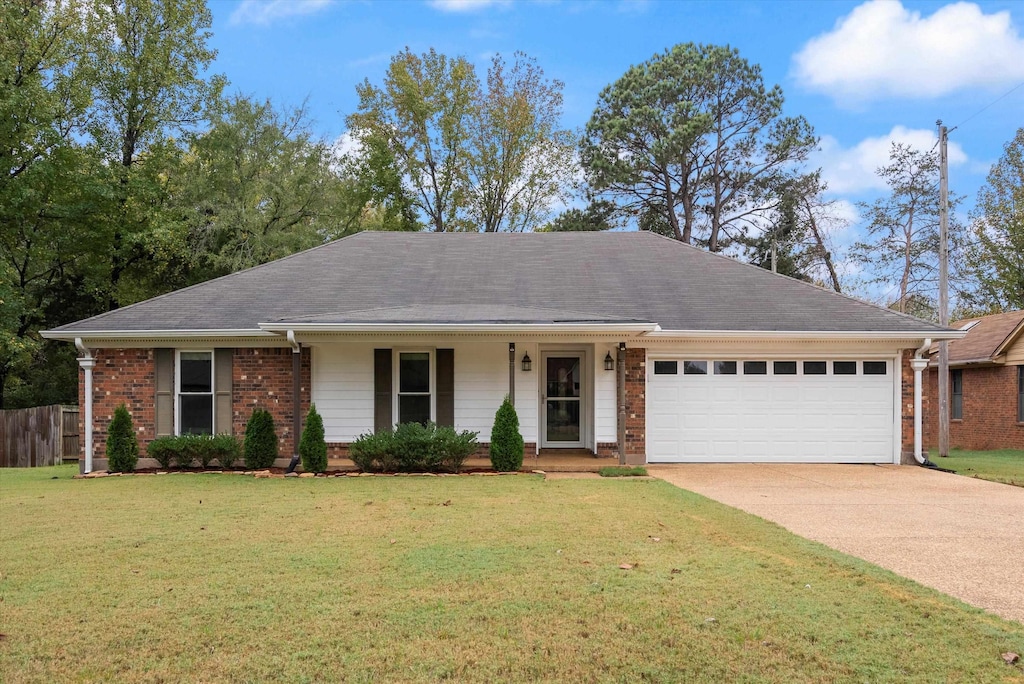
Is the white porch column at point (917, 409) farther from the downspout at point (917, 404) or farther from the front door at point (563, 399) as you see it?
the front door at point (563, 399)

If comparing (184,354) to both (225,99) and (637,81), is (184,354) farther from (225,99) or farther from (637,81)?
(637,81)

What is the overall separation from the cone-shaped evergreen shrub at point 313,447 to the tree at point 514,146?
1843 cm

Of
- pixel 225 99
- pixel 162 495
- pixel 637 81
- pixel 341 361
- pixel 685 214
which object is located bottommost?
pixel 162 495

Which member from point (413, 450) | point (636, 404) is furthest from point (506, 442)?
point (636, 404)

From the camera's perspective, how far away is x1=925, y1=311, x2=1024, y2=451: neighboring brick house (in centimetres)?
1833

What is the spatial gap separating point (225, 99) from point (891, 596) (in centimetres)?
2652

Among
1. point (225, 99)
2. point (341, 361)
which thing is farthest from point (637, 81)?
point (341, 361)

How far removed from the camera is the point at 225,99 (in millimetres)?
24953

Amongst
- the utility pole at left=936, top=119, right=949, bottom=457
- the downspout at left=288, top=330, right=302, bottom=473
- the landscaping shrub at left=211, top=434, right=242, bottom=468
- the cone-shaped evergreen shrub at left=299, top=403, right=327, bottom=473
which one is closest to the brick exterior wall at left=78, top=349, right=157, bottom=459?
the landscaping shrub at left=211, top=434, right=242, bottom=468

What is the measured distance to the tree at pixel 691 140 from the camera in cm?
2862

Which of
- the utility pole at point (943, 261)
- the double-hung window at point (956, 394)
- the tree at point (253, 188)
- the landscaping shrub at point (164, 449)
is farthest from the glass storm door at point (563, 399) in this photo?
the tree at point (253, 188)

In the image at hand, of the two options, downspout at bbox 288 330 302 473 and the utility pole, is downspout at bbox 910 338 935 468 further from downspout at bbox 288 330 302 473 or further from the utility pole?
downspout at bbox 288 330 302 473

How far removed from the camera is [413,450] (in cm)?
1112

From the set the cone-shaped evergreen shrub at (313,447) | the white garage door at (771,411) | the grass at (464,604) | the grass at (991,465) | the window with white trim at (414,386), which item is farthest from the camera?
the white garage door at (771,411)
